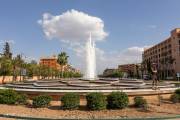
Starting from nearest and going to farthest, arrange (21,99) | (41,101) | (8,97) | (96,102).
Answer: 1. (96,102)
2. (41,101)
3. (8,97)
4. (21,99)

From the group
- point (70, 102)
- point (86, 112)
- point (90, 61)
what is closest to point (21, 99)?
point (70, 102)

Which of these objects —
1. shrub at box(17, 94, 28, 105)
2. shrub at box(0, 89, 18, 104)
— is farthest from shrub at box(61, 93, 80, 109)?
shrub at box(0, 89, 18, 104)

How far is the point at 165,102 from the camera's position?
2283 centimetres

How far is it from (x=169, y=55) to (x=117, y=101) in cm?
13200

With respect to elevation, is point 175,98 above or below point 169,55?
below

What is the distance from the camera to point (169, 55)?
147 m

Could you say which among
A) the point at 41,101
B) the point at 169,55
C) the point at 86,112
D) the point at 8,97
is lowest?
the point at 86,112

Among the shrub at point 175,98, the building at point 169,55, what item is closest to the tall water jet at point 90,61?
the shrub at point 175,98

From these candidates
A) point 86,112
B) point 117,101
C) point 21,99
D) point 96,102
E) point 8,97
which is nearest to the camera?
point 86,112

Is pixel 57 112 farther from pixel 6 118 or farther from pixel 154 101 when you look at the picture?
pixel 154 101

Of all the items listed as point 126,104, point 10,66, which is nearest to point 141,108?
point 126,104

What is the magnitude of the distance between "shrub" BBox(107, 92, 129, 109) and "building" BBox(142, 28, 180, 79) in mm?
107844

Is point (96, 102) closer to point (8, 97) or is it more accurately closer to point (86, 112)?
point (86, 112)

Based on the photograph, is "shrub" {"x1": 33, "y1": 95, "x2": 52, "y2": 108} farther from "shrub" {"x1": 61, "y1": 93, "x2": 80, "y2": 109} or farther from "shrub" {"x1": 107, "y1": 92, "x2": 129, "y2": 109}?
"shrub" {"x1": 107, "y1": 92, "x2": 129, "y2": 109}
